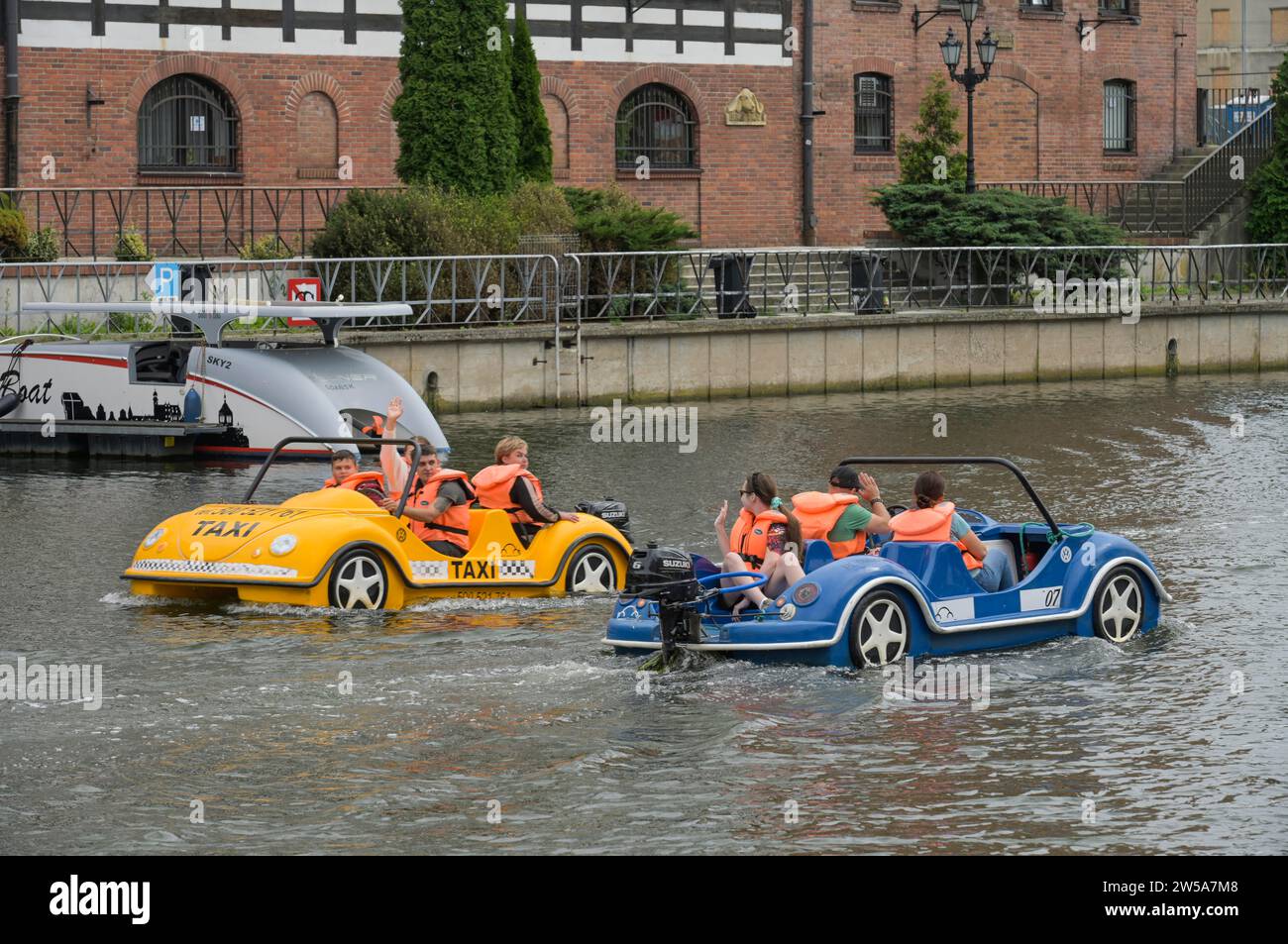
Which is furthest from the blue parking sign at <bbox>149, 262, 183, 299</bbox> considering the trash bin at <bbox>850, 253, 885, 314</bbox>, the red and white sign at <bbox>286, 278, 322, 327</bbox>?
the trash bin at <bbox>850, 253, 885, 314</bbox>

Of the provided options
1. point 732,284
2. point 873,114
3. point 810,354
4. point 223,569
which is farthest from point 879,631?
A: point 873,114

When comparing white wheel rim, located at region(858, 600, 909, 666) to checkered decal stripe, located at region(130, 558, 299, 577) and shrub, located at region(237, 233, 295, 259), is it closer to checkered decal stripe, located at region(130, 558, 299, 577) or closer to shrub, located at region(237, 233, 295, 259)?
checkered decal stripe, located at region(130, 558, 299, 577)

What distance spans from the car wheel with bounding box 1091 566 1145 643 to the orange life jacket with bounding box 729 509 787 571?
2103mm

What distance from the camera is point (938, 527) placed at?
41.9ft

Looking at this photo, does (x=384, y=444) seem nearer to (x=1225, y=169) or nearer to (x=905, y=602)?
(x=905, y=602)

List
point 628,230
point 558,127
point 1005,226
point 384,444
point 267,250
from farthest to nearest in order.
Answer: point 558,127
point 1005,226
point 628,230
point 267,250
point 384,444

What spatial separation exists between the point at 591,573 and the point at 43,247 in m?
16.8

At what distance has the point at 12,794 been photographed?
968cm

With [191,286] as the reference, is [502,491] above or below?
below

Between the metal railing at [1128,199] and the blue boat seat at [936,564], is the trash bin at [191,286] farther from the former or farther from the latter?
the metal railing at [1128,199]

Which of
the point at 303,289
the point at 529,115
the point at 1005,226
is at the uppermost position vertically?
the point at 529,115

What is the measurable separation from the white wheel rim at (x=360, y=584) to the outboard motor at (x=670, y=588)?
2.76m

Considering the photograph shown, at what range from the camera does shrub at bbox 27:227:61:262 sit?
29.4m
